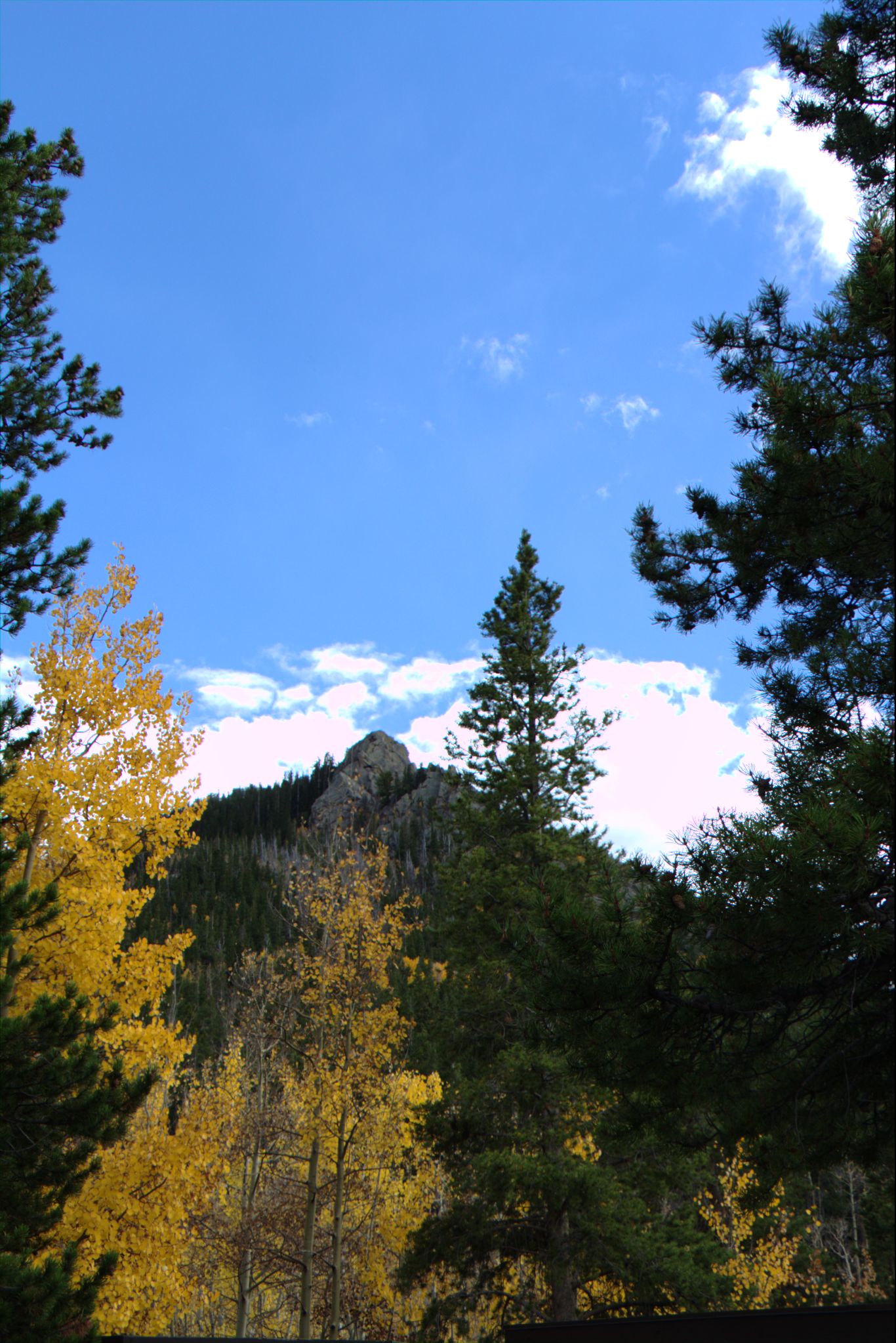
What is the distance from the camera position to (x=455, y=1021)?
47.0 ft

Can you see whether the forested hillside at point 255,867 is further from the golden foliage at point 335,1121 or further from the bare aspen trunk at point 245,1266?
the bare aspen trunk at point 245,1266

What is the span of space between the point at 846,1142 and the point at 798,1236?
22.9m

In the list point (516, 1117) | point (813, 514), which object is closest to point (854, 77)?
point (813, 514)

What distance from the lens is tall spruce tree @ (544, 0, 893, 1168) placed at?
15.7ft

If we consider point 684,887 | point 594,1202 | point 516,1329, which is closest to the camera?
point 516,1329

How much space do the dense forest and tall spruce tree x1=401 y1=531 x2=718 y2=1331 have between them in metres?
0.07

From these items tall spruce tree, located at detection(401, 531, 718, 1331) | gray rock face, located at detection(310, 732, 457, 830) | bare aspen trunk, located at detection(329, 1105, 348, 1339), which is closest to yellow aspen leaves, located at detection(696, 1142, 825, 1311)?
tall spruce tree, located at detection(401, 531, 718, 1331)

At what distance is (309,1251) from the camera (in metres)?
14.2

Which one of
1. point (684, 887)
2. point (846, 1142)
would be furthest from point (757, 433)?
point (846, 1142)

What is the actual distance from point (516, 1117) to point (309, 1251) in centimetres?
430

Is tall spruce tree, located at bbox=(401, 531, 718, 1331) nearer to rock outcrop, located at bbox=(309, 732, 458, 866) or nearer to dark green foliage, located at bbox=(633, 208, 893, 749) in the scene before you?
dark green foliage, located at bbox=(633, 208, 893, 749)

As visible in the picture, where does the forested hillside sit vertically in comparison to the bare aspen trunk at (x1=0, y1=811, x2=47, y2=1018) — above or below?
above

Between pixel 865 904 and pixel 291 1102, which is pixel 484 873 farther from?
pixel 865 904

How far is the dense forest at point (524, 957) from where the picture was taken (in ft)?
17.2
